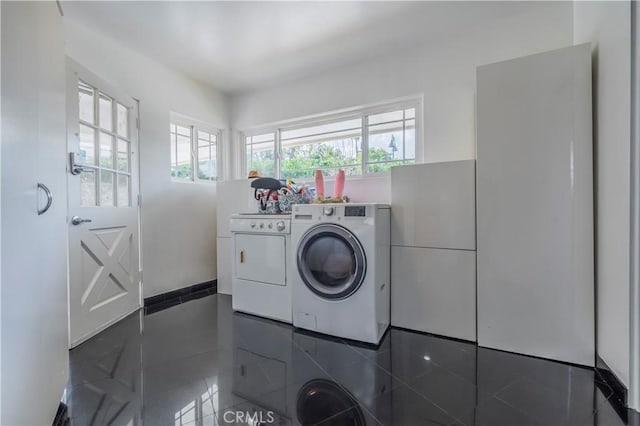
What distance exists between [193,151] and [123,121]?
2.92ft

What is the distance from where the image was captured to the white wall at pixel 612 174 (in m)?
1.35

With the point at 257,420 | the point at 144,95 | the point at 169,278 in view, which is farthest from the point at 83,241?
the point at 257,420

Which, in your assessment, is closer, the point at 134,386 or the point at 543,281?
the point at 134,386

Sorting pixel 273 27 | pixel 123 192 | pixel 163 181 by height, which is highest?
pixel 273 27

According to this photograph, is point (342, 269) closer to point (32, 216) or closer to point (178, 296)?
point (32, 216)

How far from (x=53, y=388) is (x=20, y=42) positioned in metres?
1.36

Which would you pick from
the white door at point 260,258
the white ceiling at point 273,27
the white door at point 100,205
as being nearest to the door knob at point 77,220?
the white door at point 100,205

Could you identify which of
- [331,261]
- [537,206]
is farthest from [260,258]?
[537,206]

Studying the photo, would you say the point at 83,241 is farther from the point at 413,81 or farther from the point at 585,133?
the point at 585,133

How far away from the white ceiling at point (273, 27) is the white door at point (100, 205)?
504 mm

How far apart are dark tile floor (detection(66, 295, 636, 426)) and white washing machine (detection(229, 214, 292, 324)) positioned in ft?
1.14

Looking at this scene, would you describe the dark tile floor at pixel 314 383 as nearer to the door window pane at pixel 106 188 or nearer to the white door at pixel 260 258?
the white door at pixel 260 258

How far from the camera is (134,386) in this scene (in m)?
1.49

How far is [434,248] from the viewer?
2.08 meters
